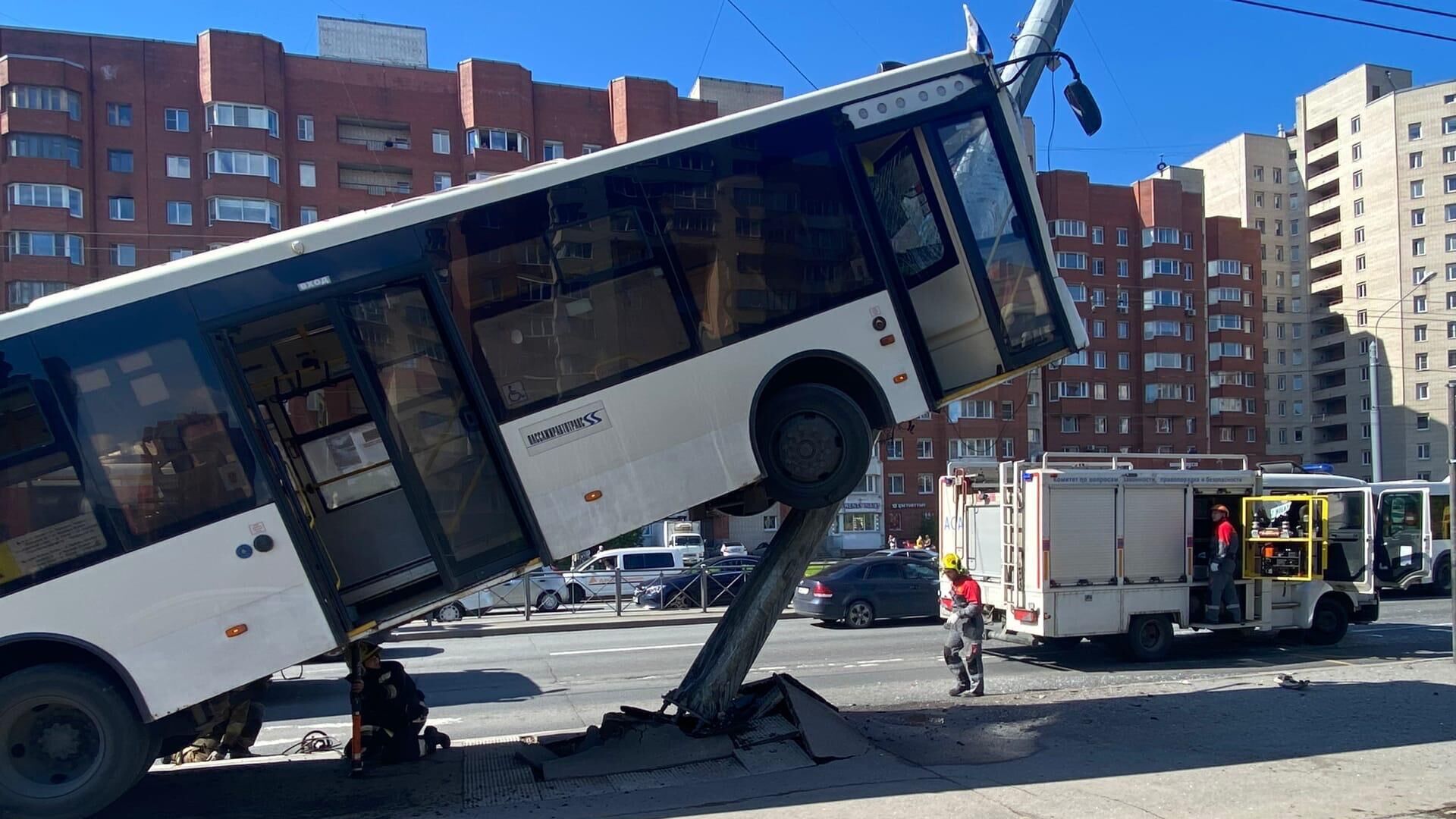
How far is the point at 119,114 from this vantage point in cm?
4684

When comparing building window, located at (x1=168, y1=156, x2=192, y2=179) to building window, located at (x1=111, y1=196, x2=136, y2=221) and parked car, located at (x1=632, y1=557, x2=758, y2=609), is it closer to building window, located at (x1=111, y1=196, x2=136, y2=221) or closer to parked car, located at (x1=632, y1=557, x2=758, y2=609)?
building window, located at (x1=111, y1=196, x2=136, y2=221)

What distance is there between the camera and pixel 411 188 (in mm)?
52156

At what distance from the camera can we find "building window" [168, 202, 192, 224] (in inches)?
1865

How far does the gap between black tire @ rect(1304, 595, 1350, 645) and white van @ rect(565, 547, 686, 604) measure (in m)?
13.2

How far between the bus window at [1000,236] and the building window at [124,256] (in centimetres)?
4931

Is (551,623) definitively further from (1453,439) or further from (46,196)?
Result: (46,196)

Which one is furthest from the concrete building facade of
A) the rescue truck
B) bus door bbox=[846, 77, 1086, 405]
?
bus door bbox=[846, 77, 1086, 405]

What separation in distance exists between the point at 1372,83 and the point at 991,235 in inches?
3491

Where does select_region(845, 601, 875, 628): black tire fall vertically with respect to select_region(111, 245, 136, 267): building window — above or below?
below

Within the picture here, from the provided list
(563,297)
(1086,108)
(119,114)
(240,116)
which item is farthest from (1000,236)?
(119,114)

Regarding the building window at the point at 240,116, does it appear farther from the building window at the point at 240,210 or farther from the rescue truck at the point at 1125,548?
the rescue truck at the point at 1125,548

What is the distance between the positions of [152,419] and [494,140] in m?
48.9

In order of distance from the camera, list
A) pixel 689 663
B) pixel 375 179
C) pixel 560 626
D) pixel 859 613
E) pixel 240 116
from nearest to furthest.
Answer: pixel 689 663 < pixel 859 613 < pixel 560 626 < pixel 240 116 < pixel 375 179

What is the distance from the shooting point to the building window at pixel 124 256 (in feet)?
153
